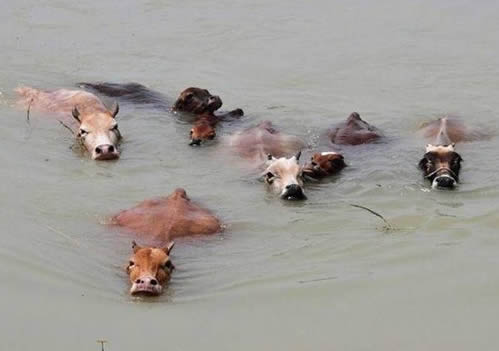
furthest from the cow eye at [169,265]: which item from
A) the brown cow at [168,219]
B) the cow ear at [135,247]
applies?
the brown cow at [168,219]

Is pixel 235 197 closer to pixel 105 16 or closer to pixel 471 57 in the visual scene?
pixel 471 57

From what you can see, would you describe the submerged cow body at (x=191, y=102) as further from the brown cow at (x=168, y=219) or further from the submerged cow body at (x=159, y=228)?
the brown cow at (x=168, y=219)

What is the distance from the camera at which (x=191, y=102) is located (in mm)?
14633

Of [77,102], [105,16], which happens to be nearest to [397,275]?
[77,102]

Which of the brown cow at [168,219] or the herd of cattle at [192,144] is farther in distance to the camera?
the brown cow at [168,219]

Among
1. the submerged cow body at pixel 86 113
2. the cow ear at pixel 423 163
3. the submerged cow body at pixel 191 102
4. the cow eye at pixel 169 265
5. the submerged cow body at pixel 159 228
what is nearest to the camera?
the submerged cow body at pixel 159 228

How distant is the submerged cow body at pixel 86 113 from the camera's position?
12766 mm

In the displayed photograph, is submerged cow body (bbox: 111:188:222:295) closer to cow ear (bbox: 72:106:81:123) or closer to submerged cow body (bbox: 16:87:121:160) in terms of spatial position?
submerged cow body (bbox: 16:87:121:160)

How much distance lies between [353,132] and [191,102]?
282 cm

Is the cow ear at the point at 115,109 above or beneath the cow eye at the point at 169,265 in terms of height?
above

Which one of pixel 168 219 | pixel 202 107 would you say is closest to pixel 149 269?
pixel 168 219

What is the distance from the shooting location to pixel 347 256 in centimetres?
938

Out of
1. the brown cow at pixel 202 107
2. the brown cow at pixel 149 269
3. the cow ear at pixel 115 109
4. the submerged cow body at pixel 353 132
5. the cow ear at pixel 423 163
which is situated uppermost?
the brown cow at pixel 202 107

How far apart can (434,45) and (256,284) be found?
1107cm
